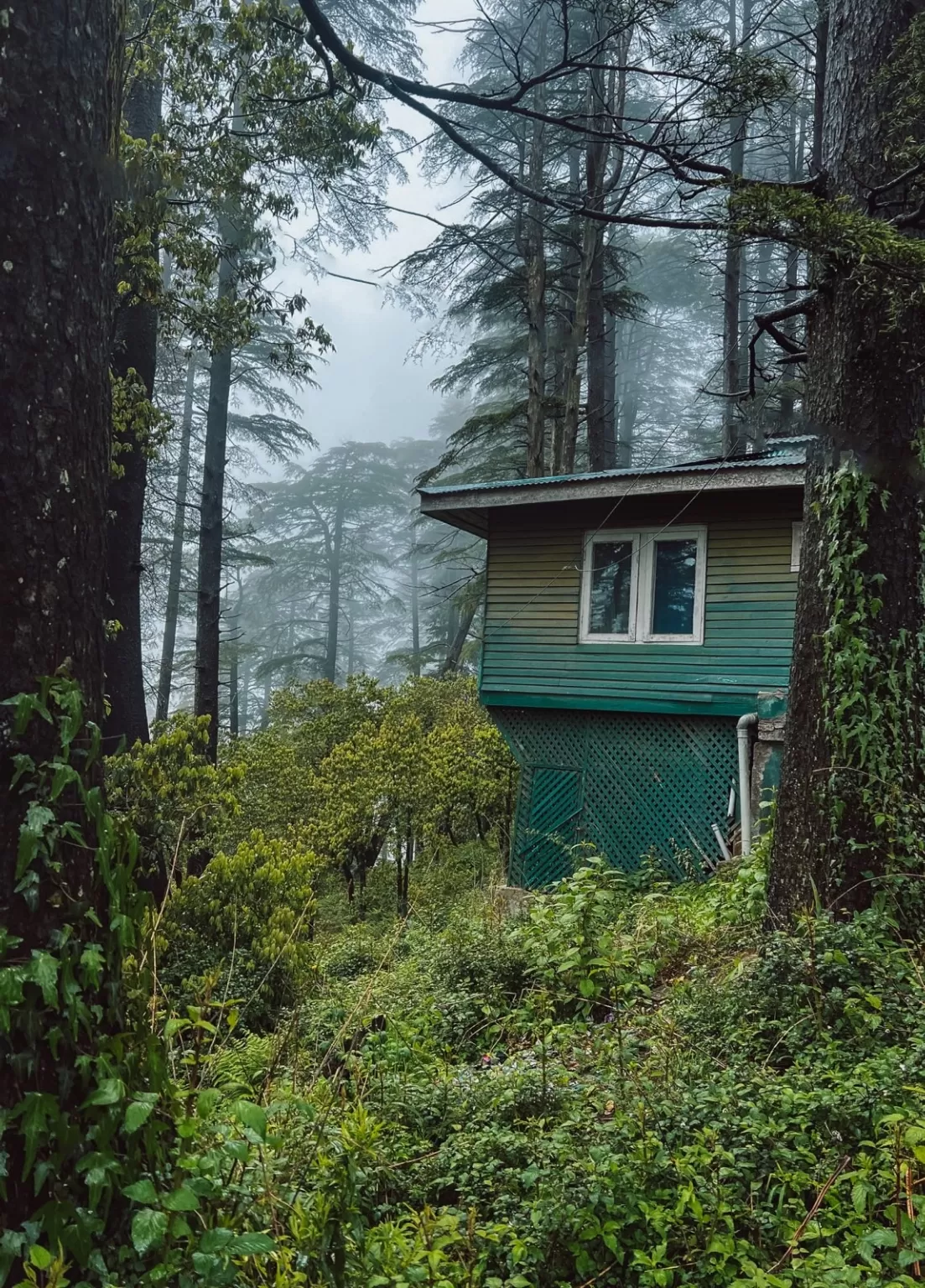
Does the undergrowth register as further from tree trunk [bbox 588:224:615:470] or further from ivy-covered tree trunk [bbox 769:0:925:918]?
tree trunk [bbox 588:224:615:470]

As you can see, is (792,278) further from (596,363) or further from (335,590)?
(335,590)

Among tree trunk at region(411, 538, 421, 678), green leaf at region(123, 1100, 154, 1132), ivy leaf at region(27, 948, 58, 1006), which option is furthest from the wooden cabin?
tree trunk at region(411, 538, 421, 678)

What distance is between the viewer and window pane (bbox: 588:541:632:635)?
1308 cm

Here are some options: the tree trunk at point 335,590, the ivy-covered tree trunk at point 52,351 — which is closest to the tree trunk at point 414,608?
the tree trunk at point 335,590

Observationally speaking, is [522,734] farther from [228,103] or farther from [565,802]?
[228,103]

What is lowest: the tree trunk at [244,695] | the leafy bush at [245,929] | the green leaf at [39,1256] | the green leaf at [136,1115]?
the tree trunk at [244,695]

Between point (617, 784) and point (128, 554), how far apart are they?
7296mm

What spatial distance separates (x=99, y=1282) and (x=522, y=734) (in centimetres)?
1191

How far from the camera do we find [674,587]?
41.8ft

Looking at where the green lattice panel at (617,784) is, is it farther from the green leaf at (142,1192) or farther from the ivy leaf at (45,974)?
the ivy leaf at (45,974)

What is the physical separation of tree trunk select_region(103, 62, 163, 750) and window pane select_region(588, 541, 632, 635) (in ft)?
21.1

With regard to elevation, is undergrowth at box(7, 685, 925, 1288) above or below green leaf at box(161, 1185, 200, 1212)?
below

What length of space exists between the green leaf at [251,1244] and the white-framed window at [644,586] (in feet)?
35.9

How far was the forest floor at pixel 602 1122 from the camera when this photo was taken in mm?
2664
